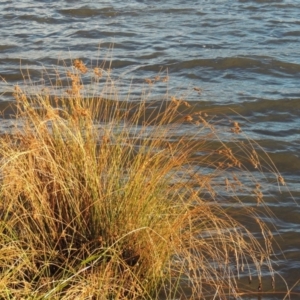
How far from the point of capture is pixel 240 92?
794cm

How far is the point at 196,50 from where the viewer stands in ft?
30.8

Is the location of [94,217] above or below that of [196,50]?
above

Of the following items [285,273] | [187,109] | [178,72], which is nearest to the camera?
[285,273]

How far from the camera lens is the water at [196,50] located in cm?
722

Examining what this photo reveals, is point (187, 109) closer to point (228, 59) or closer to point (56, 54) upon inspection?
point (228, 59)

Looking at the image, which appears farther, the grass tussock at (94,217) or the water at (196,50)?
the water at (196,50)

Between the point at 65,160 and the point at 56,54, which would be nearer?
the point at 65,160

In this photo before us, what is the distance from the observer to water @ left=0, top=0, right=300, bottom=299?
722 cm

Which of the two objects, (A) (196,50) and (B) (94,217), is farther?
(A) (196,50)

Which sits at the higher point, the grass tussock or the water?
the grass tussock

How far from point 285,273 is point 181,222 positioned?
1.00 metres

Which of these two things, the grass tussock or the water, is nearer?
the grass tussock

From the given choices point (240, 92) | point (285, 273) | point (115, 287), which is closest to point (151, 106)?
point (240, 92)

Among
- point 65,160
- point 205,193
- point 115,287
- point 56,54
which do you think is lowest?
point 56,54
